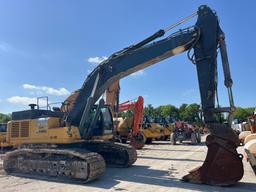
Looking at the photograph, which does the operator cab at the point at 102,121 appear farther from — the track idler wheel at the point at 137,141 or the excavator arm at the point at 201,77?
the track idler wheel at the point at 137,141

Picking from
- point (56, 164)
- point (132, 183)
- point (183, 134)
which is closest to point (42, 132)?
point (56, 164)

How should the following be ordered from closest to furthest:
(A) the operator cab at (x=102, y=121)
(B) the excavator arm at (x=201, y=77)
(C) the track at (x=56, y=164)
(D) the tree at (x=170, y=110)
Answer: (B) the excavator arm at (x=201, y=77) → (C) the track at (x=56, y=164) → (A) the operator cab at (x=102, y=121) → (D) the tree at (x=170, y=110)

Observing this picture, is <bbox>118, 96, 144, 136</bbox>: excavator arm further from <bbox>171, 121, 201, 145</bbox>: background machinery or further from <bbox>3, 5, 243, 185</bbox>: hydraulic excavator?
<bbox>3, 5, 243, 185</bbox>: hydraulic excavator

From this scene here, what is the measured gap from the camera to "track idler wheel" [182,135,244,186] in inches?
332

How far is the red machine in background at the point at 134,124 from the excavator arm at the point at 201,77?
30.6ft

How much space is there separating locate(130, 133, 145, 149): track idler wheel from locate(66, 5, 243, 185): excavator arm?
9.03 meters

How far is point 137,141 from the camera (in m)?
20.7

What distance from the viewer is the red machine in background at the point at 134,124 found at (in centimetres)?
2078

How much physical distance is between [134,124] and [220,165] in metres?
13.5

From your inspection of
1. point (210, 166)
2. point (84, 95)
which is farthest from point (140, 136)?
point (210, 166)

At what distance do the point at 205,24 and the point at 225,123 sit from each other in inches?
122

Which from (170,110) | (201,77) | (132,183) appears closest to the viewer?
(132,183)

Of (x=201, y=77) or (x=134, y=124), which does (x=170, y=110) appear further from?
(x=201, y=77)

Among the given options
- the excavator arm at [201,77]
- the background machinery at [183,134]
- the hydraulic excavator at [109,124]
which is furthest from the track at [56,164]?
the background machinery at [183,134]
